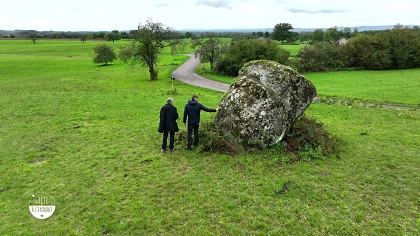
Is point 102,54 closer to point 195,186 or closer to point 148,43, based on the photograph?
point 148,43

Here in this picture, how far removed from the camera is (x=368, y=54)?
5981cm

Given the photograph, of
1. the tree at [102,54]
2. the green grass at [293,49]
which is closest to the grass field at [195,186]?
the tree at [102,54]

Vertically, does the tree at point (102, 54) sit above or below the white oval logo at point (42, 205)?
above

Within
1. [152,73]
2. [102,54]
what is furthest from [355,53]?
[102,54]

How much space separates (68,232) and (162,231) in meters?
2.66

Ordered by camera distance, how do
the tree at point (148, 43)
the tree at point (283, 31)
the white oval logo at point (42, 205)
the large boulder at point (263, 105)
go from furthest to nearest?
the tree at point (283, 31) → the tree at point (148, 43) → the large boulder at point (263, 105) → the white oval logo at point (42, 205)

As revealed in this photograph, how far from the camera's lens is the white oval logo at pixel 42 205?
8.34 m

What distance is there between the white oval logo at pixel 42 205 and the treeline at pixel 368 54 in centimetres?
5631

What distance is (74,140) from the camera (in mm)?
→ 14703

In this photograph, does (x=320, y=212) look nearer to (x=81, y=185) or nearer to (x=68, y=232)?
(x=68, y=232)

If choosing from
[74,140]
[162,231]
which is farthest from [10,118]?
[162,231]

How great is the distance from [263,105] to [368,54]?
59.4 m

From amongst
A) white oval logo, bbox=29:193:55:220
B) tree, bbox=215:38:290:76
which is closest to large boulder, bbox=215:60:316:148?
white oval logo, bbox=29:193:55:220

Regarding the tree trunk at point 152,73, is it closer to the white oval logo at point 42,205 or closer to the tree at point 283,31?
the white oval logo at point 42,205
